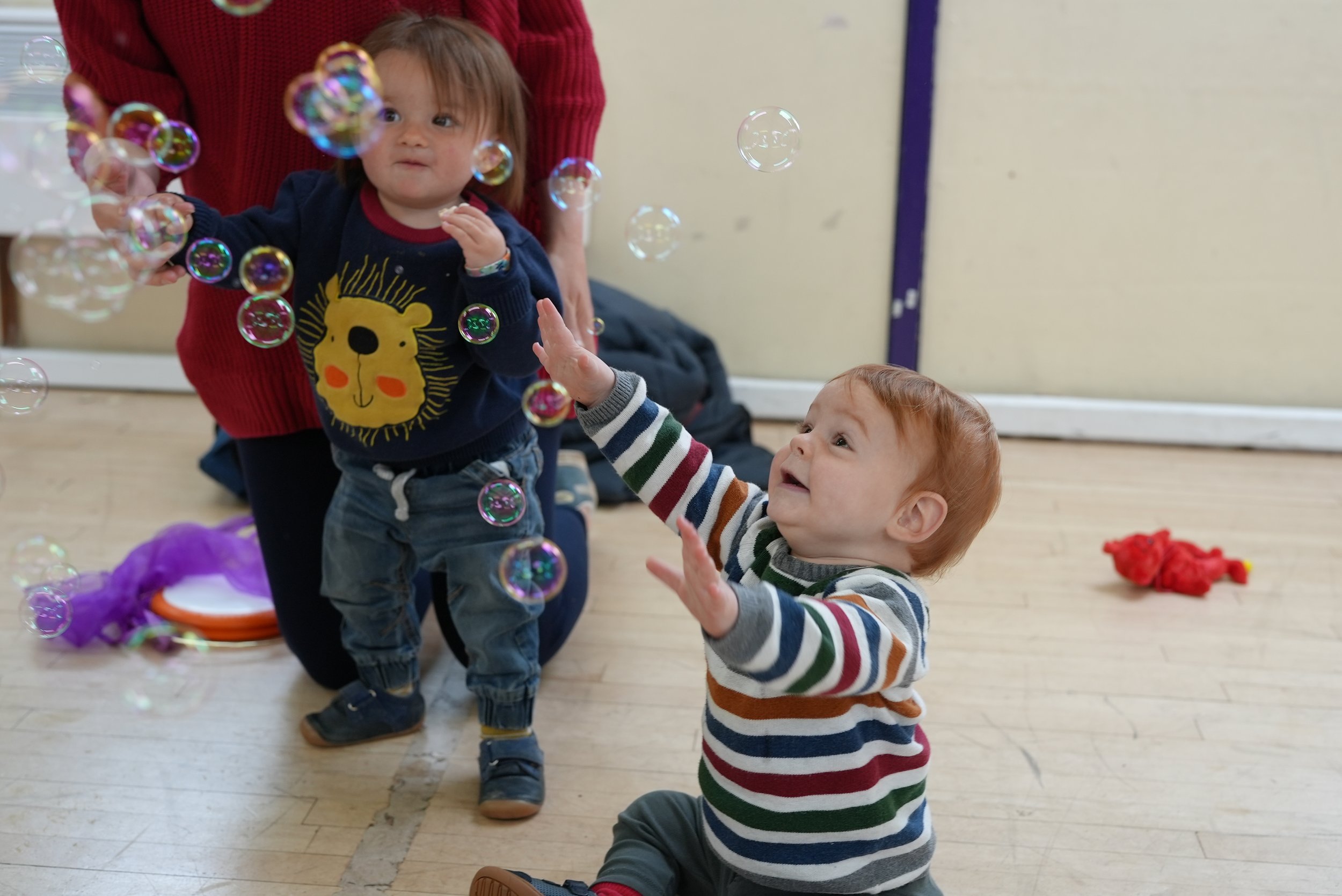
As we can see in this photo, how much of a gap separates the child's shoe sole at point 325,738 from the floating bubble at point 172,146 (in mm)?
690

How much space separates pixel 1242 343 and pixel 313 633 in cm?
236

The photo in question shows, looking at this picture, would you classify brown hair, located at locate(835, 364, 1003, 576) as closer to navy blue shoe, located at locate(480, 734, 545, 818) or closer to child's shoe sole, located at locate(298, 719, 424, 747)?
navy blue shoe, located at locate(480, 734, 545, 818)

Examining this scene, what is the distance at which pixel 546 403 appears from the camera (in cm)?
138

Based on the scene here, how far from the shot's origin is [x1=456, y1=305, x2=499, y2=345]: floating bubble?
1264mm

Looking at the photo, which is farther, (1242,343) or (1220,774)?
(1242,343)

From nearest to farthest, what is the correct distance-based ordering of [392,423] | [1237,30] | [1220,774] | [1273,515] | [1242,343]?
[392,423] → [1220,774] → [1273,515] → [1237,30] → [1242,343]

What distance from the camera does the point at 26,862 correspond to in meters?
1.27

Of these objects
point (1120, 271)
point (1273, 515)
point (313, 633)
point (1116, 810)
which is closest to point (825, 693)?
point (1116, 810)

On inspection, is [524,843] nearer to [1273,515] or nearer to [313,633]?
[313,633]

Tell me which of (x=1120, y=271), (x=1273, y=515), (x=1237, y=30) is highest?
(x=1237, y=30)

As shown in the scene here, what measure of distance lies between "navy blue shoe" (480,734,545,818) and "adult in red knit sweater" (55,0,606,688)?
27cm

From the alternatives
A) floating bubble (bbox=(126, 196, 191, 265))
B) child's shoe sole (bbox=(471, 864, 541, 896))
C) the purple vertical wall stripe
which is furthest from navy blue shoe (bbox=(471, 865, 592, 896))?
the purple vertical wall stripe

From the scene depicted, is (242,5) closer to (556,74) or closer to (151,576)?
(556,74)

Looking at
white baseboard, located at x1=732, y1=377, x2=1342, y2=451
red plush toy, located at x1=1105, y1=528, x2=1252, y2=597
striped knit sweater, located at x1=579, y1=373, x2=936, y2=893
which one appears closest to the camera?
striped knit sweater, located at x1=579, y1=373, x2=936, y2=893
